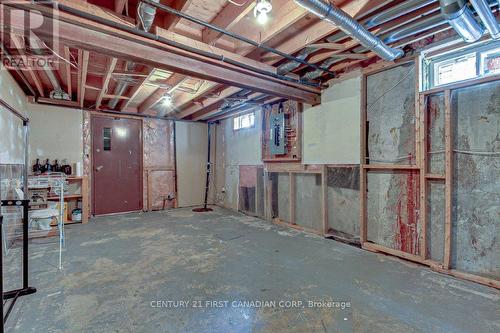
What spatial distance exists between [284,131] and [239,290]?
298 centimetres

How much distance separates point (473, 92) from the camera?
243cm

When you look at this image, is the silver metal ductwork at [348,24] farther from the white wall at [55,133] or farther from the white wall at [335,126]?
the white wall at [55,133]

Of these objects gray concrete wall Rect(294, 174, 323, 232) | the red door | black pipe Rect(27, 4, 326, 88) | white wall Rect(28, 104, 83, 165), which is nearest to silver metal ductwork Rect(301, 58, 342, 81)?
black pipe Rect(27, 4, 326, 88)

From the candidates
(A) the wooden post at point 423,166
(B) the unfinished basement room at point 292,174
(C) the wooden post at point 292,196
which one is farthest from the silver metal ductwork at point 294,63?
(C) the wooden post at point 292,196

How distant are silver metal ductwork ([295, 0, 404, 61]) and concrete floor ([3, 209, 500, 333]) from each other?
88.9 inches

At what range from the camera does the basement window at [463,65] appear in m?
2.29

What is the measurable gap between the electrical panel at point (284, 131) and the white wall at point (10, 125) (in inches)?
149

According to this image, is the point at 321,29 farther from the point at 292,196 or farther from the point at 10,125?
the point at 10,125

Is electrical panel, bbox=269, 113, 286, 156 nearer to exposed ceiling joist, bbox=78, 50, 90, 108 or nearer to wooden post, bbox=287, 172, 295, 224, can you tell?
wooden post, bbox=287, 172, 295, 224

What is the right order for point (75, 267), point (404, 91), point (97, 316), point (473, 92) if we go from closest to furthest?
point (97, 316) → point (473, 92) → point (75, 267) → point (404, 91)

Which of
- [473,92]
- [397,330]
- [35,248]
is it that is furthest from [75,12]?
[473,92]

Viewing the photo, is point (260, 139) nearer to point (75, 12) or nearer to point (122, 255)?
point (122, 255)

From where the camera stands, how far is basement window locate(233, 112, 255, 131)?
5.48 metres

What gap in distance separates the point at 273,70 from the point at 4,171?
137 inches
